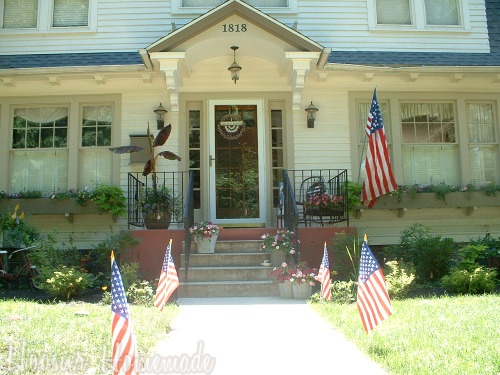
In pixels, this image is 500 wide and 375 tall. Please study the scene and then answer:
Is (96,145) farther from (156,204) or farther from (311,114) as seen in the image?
(311,114)

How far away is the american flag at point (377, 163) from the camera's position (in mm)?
7086

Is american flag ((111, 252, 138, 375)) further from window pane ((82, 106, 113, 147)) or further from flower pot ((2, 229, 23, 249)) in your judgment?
window pane ((82, 106, 113, 147))

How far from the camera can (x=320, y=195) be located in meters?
7.30

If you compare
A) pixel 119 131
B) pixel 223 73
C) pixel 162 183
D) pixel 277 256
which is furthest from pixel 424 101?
pixel 119 131

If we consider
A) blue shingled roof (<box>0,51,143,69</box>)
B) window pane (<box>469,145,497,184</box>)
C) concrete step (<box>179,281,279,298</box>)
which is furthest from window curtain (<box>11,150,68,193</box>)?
window pane (<box>469,145,497,184</box>)

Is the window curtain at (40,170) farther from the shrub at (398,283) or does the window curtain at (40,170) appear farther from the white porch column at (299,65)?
the shrub at (398,283)

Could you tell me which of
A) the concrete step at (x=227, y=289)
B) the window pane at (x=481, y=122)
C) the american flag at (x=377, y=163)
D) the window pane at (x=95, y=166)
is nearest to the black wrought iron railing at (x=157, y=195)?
the window pane at (x=95, y=166)

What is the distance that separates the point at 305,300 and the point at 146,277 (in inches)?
94.6

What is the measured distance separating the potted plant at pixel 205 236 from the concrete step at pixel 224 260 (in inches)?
6.1

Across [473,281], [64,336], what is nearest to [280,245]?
[473,281]

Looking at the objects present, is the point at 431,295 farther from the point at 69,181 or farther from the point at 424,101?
the point at 69,181

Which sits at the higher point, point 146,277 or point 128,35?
point 128,35

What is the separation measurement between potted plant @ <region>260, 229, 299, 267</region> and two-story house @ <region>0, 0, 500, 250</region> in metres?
1.65

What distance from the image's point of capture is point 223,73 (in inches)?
333
